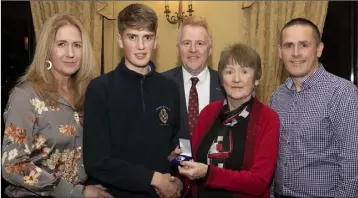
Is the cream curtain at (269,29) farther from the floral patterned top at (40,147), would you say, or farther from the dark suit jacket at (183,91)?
the floral patterned top at (40,147)

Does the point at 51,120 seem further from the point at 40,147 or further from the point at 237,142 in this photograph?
the point at 237,142

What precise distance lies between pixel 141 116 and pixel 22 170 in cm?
64

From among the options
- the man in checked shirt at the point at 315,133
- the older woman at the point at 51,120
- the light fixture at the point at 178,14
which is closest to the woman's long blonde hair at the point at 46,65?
the older woman at the point at 51,120

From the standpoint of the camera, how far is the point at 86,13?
17.3ft

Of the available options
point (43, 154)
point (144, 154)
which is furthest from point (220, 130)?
point (43, 154)

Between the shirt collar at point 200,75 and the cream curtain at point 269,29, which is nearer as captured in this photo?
the shirt collar at point 200,75

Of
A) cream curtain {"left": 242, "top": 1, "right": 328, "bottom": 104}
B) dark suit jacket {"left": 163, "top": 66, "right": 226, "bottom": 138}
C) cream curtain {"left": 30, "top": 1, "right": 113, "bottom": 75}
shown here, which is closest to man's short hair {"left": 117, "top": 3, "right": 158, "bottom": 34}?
dark suit jacket {"left": 163, "top": 66, "right": 226, "bottom": 138}

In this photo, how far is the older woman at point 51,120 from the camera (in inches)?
78.0

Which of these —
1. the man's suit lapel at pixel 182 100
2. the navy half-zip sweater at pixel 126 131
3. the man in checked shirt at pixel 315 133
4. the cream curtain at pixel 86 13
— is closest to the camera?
the navy half-zip sweater at pixel 126 131

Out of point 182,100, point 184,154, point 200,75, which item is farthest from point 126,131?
point 200,75

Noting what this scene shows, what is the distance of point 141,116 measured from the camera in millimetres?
2010

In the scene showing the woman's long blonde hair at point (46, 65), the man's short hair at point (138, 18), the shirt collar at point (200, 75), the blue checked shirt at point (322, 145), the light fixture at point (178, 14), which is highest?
the light fixture at point (178, 14)

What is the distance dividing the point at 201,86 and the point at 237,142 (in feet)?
3.30

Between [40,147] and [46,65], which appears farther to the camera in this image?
[46,65]
